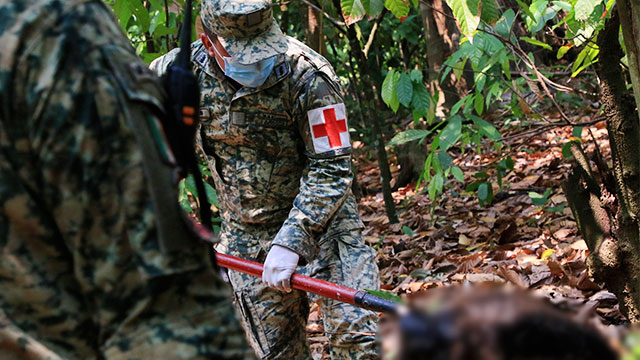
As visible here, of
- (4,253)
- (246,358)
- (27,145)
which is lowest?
(246,358)

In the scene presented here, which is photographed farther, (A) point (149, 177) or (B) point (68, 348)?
(B) point (68, 348)

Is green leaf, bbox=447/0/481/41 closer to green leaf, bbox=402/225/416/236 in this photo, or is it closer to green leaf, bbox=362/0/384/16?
green leaf, bbox=362/0/384/16

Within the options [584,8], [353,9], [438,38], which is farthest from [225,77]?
[438,38]

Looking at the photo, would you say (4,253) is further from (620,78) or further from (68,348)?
(620,78)

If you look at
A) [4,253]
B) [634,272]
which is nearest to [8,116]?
[4,253]

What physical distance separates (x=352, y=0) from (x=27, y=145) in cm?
170

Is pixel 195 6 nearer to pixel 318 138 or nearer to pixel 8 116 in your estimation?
pixel 318 138

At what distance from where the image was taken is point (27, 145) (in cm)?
108

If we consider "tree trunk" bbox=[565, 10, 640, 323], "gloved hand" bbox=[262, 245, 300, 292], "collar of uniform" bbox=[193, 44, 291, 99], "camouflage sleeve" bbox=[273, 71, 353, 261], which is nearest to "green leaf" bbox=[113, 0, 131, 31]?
"collar of uniform" bbox=[193, 44, 291, 99]

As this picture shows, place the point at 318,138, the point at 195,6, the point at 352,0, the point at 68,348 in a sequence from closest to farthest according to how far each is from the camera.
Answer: the point at 68,348
the point at 352,0
the point at 318,138
the point at 195,6

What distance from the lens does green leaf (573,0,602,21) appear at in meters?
2.36

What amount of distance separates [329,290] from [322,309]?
22.3 inches

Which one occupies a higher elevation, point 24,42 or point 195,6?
point 195,6

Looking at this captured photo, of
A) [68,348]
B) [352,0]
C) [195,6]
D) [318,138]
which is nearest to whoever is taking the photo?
[68,348]
